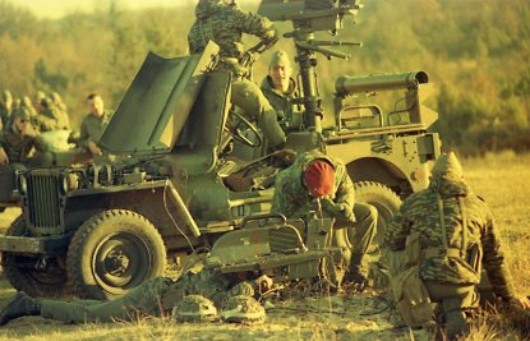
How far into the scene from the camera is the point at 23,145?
17172 mm

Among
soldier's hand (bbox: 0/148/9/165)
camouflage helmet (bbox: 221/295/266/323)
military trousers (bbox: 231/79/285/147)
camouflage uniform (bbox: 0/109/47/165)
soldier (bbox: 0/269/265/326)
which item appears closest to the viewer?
camouflage helmet (bbox: 221/295/266/323)

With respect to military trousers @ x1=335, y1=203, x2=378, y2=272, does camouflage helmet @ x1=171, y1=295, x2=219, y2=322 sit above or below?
below

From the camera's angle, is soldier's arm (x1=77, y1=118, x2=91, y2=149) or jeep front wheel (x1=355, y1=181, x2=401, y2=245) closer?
jeep front wheel (x1=355, y1=181, x2=401, y2=245)

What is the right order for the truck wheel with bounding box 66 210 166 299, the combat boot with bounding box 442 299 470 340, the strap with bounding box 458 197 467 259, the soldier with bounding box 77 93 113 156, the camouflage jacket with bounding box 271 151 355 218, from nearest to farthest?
the combat boot with bounding box 442 299 470 340 → the strap with bounding box 458 197 467 259 → the camouflage jacket with bounding box 271 151 355 218 → the truck wheel with bounding box 66 210 166 299 → the soldier with bounding box 77 93 113 156

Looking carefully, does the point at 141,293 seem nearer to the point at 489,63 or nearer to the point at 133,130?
the point at 133,130

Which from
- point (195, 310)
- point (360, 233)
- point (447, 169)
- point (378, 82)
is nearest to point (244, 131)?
point (378, 82)

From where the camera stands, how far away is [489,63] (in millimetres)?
28297

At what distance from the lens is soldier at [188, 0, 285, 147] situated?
552 inches

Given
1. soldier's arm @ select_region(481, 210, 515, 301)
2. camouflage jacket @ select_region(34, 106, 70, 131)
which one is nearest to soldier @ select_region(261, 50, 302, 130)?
camouflage jacket @ select_region(34, 106, 70, 131)

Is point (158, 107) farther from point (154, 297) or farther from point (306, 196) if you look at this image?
point (154, 297)

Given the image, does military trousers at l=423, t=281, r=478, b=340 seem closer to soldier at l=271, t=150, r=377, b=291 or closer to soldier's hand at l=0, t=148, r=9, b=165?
soldier at l=271, t=150, r=377, b=291

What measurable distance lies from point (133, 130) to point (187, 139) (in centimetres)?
48

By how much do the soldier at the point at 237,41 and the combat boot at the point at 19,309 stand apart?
322cm

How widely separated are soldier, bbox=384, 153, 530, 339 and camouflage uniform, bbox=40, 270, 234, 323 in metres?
1.70
